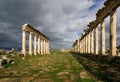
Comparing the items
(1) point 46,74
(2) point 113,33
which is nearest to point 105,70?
(1) point 46,74

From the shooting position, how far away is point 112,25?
16016 mm

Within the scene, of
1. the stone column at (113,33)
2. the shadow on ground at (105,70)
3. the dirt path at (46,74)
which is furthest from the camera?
the stone column at (113,33)

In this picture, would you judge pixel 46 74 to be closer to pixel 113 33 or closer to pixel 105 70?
pixel 105 70

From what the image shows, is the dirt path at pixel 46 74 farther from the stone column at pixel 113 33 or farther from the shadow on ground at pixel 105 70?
the stone column at pixel 113 33

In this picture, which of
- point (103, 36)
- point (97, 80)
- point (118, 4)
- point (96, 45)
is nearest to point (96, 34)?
point (96, 45)

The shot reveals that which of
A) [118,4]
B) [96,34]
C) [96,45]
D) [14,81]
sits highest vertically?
[118,4]

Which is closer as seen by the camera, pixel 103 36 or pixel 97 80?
pixel 97 80

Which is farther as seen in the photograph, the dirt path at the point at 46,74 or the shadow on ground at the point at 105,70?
the shadow on ground at the point at 105,70

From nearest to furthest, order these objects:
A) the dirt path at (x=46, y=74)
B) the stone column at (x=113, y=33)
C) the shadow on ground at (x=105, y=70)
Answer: the dirt path at (x=46, y=74), the shadow on ground at (x=105, y=70), the stone column at (x=113, y=33)

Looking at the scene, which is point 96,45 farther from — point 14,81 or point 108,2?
point 14,81

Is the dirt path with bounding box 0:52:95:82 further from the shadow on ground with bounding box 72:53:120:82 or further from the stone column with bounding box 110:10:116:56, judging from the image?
the stone column with bounding box 110:10:116:56

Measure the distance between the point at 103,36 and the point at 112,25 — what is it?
4.92 metres

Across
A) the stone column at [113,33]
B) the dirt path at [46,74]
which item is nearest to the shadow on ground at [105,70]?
the dirt path at [46,74]

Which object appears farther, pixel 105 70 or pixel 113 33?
pixel 113 33
